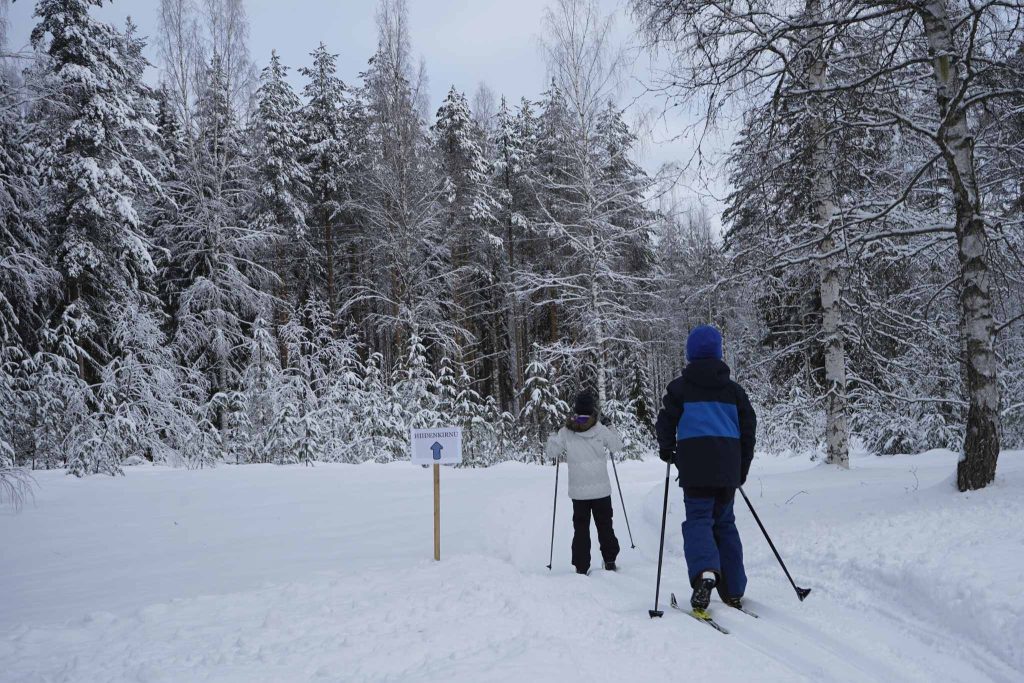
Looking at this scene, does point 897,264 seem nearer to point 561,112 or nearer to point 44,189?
point 561,112

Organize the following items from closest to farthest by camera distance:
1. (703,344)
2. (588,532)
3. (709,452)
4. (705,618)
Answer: (705,618) < (709,452) < (703,344) < (588,532)

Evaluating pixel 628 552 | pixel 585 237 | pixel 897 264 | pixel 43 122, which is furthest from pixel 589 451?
pixel 43 122

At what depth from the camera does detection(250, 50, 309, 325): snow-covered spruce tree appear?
21078 millimetres

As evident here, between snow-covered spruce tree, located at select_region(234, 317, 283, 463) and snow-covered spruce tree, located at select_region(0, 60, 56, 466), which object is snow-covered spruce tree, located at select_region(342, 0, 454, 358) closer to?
snow-covered spruce tree, located at select_region(234, 317, 283, 463)

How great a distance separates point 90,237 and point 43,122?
2.75 metres

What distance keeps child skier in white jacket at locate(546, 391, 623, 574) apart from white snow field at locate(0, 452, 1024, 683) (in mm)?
371

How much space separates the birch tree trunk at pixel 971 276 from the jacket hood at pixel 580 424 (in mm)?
3679

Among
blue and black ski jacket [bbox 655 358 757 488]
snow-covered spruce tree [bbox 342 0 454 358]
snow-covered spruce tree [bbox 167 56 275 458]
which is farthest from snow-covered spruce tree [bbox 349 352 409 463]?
blue and black ski jacket [bbox 655 358 757 488]

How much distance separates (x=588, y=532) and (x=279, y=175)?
19028mm

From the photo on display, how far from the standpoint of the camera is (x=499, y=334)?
2877cm

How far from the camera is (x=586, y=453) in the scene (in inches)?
255

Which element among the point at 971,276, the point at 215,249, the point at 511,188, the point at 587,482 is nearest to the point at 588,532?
the point at 587,482

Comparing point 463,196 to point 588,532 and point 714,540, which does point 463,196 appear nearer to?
point 588,532

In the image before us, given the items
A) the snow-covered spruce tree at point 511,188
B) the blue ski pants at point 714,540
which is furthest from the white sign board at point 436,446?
the snow-covered spruce tree at point 511,188
